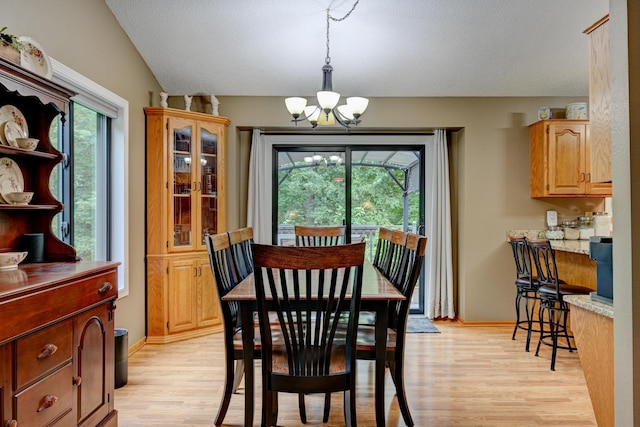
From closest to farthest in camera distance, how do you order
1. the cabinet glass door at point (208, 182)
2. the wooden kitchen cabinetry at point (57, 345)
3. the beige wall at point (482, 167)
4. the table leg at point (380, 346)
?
the wooden kitchen cabinetry at point (57, 345)
the table leg at point (380, 346)
the cabinet glass door at point (208, 182)
the beige wall at point (482, 167)

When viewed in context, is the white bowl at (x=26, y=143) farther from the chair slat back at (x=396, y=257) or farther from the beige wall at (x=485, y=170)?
the beige wall at (x=485, y=170)

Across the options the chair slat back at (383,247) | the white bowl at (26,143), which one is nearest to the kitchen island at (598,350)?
the chair slat back at (383,247)

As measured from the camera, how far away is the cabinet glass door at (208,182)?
13.0 feet

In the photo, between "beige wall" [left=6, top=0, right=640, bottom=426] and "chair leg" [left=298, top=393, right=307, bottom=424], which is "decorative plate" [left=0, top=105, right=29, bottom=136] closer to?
"beige wall" [left=6, top=0, right=640, bottom=426]

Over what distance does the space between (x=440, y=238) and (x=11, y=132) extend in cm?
391

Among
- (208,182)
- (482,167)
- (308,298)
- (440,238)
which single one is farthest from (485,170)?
(308,298)

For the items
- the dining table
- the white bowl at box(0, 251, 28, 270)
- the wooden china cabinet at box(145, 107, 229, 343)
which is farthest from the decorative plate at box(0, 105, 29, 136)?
the wooden china cabinet at box(145, 107, 229, 343)

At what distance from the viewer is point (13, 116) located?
194 cm

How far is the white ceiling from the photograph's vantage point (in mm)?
3145

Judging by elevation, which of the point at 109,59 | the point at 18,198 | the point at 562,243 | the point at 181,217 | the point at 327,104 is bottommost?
the point at 562,243

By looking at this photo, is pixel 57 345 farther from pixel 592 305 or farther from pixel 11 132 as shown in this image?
pixel 592 305

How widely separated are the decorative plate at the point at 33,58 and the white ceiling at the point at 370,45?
49.7 inches

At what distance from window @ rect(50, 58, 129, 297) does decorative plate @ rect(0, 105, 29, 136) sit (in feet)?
2.38

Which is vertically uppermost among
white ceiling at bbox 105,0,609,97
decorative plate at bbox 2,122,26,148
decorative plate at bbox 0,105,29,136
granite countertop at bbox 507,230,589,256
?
white ceiling at bbox 105,0,609,97
